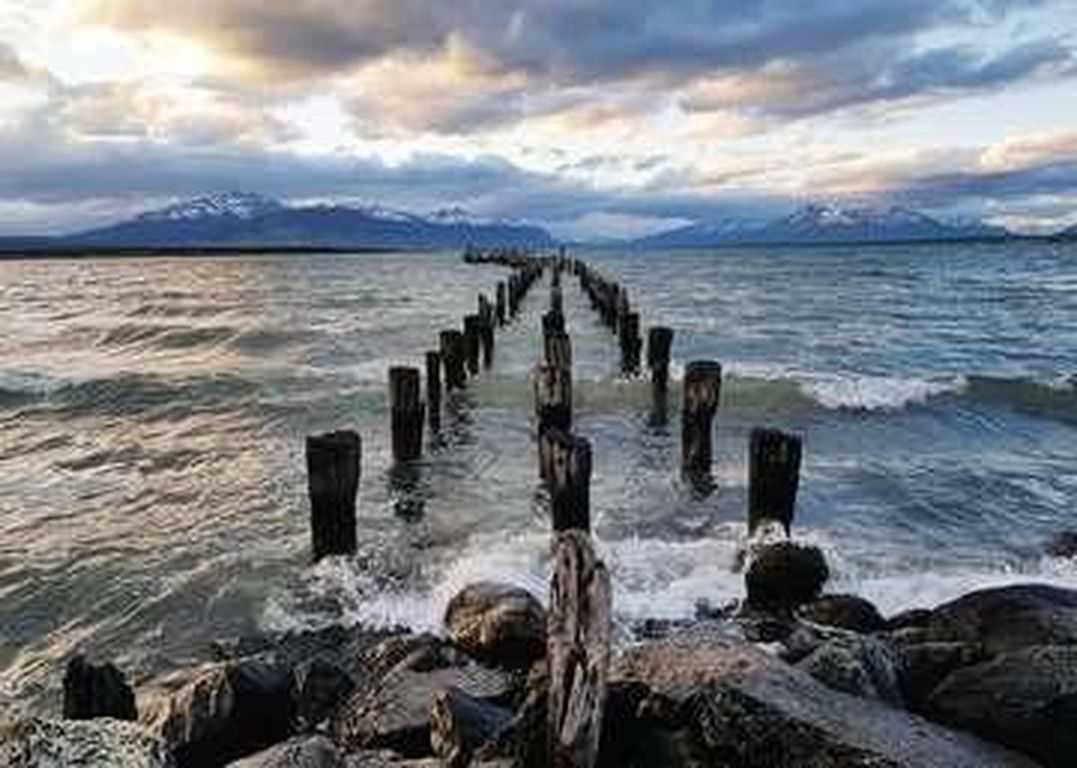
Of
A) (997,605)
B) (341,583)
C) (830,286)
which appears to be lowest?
(830,286)

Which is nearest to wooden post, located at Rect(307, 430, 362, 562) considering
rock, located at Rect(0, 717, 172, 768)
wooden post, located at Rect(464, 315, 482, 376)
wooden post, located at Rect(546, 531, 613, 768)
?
wooden post, located at Rect(546, 531, 613, 768)

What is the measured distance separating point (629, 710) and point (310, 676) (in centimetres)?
319

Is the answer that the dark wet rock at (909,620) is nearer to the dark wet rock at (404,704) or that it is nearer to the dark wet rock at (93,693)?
the dark wet rock at (404,704)

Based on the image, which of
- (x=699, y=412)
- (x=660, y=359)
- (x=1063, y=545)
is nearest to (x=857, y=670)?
(x=1063, y=545)

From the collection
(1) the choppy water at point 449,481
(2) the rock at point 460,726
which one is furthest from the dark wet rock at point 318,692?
(1) the choppy water at point 449,481

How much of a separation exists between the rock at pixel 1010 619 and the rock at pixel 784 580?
184cm

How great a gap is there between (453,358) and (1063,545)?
14458mm

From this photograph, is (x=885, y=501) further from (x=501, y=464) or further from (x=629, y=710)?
(x=629, y=710)

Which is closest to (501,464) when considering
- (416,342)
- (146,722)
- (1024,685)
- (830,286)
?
(146,722)

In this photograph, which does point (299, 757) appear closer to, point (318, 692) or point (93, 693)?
point (93, 693)

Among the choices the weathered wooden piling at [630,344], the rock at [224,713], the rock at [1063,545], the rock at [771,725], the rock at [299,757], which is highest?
the rock at [771,725]

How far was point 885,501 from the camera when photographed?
58.2 ft

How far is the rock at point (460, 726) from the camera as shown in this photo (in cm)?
793

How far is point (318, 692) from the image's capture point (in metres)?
9.97
